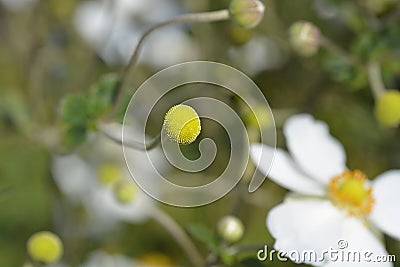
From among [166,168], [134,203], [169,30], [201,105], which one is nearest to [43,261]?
[134,203]

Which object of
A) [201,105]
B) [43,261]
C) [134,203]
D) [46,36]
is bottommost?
[43,261]

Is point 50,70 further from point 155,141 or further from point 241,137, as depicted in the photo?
point 155,141

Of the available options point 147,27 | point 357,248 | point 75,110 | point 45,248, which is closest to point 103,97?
point 75,110

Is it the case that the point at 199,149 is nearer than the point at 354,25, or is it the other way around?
the point at 199,149

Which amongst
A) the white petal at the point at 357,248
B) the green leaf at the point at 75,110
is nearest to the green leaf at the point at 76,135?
the green leaf at the point at 75,110

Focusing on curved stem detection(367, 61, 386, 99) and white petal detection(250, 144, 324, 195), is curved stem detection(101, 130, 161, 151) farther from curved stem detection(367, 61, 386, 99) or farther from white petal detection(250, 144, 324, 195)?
curved stem detection(367, 61, 386, 99)

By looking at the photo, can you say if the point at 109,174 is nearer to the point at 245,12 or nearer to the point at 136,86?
the point at 136,86

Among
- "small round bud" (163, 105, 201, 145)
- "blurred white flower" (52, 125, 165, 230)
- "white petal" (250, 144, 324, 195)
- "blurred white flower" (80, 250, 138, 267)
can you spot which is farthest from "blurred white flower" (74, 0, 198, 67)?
"small round bud" (163, 105, 201, 145)
